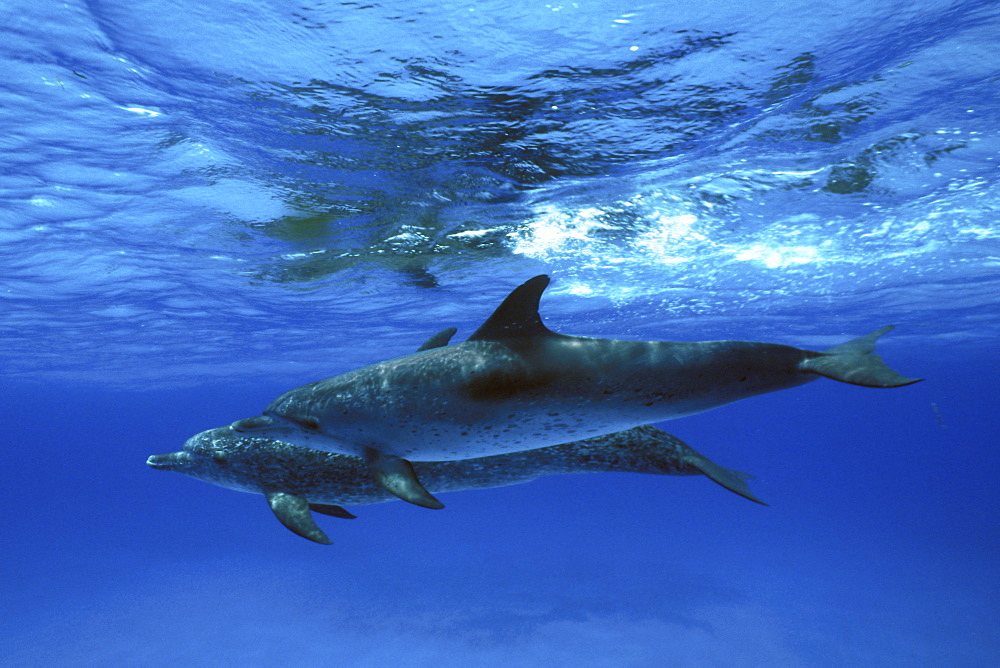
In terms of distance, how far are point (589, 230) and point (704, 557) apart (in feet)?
113

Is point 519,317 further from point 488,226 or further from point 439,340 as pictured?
point 488,226

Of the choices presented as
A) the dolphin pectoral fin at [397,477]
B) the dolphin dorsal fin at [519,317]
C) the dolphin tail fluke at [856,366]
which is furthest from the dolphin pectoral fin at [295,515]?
the dolphin tail fluke at [856,366]

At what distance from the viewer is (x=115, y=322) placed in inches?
927

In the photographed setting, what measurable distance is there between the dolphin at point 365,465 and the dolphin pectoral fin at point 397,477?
168 centimetres

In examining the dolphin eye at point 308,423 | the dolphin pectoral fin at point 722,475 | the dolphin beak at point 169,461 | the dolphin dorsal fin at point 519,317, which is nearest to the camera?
the dolphin dorsal fin at point 519,317

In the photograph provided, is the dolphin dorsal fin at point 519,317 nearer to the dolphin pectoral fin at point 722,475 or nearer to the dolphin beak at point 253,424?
the dolphin beak at point 253,424

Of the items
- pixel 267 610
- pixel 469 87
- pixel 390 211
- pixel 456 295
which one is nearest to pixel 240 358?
pixel 267 610

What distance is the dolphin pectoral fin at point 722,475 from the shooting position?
18.0 ft

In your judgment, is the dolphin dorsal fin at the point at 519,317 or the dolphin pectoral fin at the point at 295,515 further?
the dolphin pectoral fin at the point at 295,515

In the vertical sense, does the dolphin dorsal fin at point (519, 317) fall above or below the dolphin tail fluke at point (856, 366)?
above

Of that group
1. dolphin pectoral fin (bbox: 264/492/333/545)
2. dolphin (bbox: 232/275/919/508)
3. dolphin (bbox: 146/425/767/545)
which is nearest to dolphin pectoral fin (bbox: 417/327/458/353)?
dolphin (bbox: 232/275/919/508)

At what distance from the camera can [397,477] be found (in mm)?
4566

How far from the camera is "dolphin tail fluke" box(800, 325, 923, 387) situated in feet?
11.9

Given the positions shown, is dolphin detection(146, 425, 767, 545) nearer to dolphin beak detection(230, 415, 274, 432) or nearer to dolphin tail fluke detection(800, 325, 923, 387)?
dolphin beak detection(230, 415, 274, 432)
